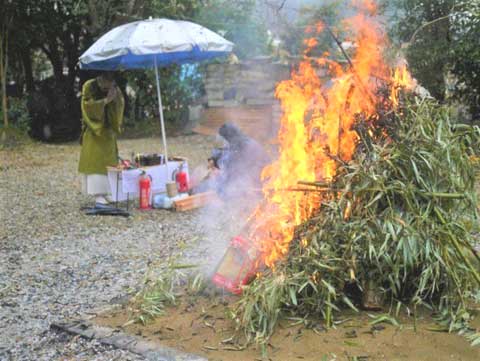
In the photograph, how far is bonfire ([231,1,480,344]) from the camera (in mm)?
3996

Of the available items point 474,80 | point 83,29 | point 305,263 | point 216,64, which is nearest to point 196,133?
point 216,64

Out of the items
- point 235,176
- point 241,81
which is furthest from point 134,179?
point 241,81

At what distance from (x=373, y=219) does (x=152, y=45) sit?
502 cm

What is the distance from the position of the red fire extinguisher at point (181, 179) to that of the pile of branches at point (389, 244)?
15.8 ft

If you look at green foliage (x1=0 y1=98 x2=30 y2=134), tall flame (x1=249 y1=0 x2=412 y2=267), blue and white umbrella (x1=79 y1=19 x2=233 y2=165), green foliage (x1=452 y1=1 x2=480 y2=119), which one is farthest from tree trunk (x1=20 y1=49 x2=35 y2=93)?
tall flame (x1=249 y1=0 x2=412 y2=267)

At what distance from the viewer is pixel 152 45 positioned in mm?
8195

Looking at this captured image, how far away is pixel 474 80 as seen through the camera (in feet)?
40.9

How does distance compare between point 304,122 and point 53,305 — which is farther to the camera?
point 53,305

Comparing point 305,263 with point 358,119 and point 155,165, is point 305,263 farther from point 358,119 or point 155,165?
point 155,165

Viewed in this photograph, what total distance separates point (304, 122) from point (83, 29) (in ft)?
45.7

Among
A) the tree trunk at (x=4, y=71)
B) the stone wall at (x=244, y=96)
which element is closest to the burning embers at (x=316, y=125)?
the stone wall at (x=244, y=96)

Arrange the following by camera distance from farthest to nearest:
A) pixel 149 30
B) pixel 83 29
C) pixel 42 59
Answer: pixel 42 59
pixel 83 29
pixel 149 30

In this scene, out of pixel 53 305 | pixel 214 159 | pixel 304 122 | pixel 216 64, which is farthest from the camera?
pixel 216 64

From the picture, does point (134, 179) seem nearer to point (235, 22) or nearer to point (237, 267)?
point (237, 267)
